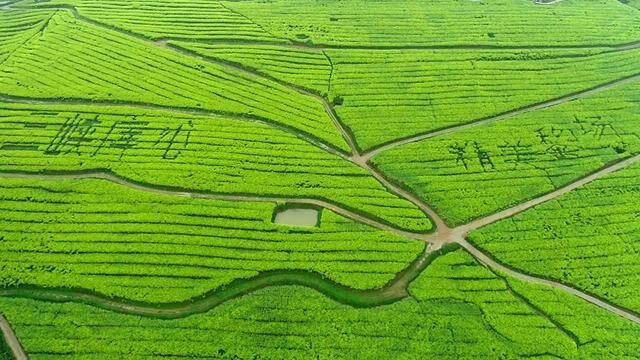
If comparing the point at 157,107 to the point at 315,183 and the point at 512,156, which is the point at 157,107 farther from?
the point at 512,156

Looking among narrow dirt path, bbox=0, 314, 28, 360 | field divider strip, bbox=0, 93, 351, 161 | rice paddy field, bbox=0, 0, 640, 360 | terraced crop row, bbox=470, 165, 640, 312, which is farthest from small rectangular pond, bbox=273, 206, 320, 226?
narrow dirt path, bbox=0, 314, 28, 360

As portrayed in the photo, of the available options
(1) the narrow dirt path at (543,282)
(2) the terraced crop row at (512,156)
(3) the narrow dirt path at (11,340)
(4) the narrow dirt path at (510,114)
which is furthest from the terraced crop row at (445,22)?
(3) the narrow dirt path at (11,340)

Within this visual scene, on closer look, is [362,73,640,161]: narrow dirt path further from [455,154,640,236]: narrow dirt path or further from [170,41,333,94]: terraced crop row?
[170,41,333,94]: terraced crop row

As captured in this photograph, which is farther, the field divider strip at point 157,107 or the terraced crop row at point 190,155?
the field divider strip at point 157,107

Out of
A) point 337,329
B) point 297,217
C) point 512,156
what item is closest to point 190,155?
point 297,217

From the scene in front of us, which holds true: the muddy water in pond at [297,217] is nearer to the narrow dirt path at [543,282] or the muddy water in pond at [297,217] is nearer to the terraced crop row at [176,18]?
the narrow dirt path at [543,282]
